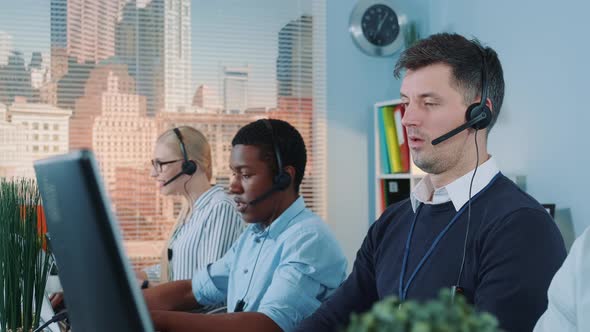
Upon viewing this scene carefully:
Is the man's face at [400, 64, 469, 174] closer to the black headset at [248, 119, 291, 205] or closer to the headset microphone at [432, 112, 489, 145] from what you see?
the headset microphone at [432, 112, 489, 145]

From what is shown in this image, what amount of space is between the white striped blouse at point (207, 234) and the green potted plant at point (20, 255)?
1092 millimetres

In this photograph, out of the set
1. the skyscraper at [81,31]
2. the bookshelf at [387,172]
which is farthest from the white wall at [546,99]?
the skyscraper at [81,31]

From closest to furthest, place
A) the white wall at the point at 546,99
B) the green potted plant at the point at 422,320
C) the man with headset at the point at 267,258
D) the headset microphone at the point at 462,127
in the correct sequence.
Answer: the green potted plant at the point at 422,320 → the headset microphone at the point at 462,127 → the man with headset at the point at 267,258 → the white wall at the point at 546,99

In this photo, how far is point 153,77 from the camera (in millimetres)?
3766

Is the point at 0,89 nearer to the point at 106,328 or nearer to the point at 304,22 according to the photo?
the point at 304,22

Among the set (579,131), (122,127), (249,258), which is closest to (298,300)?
(249,258)

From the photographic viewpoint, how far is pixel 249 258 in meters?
1.91

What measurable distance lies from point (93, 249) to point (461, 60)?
0.97m

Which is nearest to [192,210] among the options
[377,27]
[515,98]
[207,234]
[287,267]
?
[207,234]

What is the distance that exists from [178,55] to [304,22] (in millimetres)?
767

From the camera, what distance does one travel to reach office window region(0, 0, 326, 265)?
11.8ft

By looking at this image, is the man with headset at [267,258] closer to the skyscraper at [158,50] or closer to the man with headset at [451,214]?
the man with headset at [451,214]

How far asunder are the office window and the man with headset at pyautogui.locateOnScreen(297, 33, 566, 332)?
2.39 meters

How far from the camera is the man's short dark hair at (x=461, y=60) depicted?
142 cm
